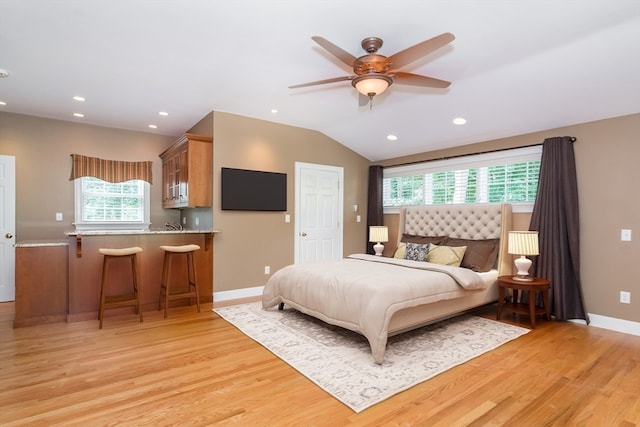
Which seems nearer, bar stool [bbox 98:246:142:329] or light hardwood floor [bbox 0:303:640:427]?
light hardwood floor [bbox 0:303:640:427]

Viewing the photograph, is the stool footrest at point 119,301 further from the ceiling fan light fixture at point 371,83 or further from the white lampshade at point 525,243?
the white lampshade at point 525,243

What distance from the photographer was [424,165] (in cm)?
566

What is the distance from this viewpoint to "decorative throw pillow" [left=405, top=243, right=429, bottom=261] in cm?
467

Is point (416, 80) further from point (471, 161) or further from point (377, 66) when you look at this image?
point (471, 161)

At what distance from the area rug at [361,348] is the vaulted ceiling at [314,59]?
2609mm

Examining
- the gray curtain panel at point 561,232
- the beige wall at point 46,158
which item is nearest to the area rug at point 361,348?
the gray curtain panel at point 561,232

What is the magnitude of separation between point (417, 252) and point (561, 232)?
1.70 meters

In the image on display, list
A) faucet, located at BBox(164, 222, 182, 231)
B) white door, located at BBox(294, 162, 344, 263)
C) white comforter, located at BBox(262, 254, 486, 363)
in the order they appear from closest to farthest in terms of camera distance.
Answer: white comforter, located at BBox(262, 254, 486, 363) → white door, located at BBox(294, 162, 344, 263) → faucet, located at BBox(164, 222, 182, 231)

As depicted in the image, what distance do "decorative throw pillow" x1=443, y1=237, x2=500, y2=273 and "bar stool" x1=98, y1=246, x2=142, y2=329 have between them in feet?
13.5

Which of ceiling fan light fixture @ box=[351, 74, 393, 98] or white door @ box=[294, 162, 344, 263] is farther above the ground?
ceiling fan light fixture @ box=[351, 74, 393, 98]

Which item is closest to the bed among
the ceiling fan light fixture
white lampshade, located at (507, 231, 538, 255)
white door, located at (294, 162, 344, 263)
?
white lampshade, located at (507, 231, 538, 255)

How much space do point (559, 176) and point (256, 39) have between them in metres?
3.72

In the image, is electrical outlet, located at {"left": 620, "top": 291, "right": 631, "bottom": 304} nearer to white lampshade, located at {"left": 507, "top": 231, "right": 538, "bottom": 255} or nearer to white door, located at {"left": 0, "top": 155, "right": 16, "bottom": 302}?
white lampshade, located at {"left": 507, "top": 231, "right": 538, "bottom": 255}

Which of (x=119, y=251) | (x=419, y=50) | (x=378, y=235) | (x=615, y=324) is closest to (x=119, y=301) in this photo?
(x=119, y=251)
